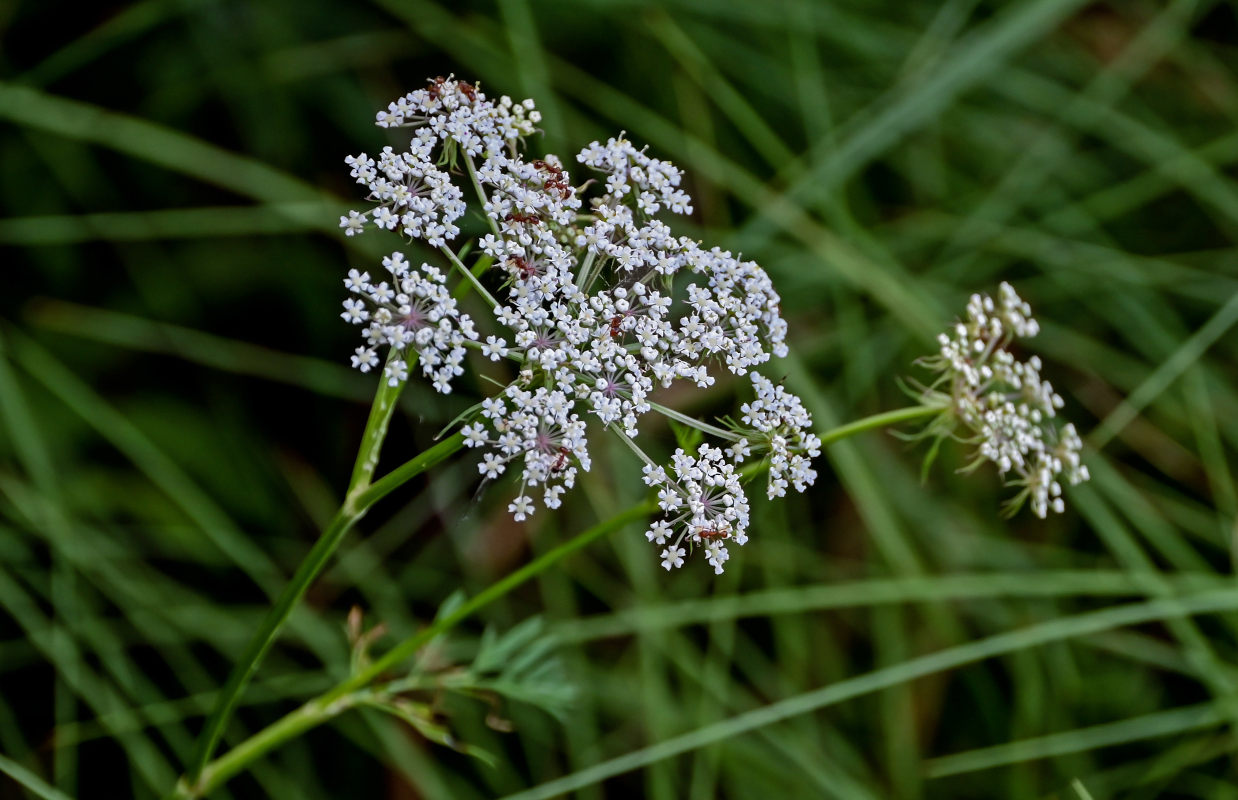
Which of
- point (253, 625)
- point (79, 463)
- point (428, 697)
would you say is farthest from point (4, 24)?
point (428, 697)

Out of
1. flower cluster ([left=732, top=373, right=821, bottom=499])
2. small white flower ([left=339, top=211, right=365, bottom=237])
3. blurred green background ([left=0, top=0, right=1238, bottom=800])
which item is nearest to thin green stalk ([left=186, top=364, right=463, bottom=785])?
small white flower ([left=339, top=211, right=365, bottom=237])

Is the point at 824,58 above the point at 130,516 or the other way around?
above

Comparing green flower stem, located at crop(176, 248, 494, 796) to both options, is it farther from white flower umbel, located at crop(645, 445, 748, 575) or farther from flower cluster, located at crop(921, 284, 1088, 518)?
flower cluster, located at crop(921, 284, 1088, 518)

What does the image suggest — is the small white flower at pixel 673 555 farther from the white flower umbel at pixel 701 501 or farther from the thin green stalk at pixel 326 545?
the thin green stalk at pixel 326 545

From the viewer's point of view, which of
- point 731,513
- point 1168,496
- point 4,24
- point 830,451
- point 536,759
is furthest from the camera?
point 1168,496

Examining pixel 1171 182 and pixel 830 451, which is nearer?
pixel 830 451

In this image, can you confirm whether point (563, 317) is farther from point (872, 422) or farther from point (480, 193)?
point (872, 422)

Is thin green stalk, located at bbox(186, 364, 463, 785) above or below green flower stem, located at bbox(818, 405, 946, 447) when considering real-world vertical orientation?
below

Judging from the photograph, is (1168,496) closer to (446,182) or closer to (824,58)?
(824,58)
